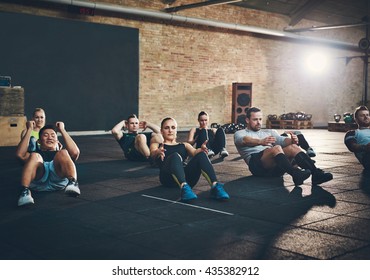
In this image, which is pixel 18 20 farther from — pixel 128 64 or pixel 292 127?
pixel 292 127

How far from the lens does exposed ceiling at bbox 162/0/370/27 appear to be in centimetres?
1809

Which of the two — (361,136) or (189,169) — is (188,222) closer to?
(189,169)

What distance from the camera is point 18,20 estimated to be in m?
12.9

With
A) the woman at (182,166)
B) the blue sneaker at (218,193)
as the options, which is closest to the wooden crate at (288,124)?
the woman at (182,166)

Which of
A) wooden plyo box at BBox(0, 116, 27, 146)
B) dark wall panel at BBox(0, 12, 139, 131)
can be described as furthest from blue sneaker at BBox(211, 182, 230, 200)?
dark wall panel at BBox(0, 12, 139, 131)

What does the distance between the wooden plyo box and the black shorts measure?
689cm

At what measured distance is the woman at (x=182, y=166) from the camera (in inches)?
187

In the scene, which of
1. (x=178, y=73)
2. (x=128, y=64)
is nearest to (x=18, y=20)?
(x=128, y=64)

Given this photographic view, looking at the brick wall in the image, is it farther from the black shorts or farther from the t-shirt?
the black shorts

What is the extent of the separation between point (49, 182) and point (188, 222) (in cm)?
190

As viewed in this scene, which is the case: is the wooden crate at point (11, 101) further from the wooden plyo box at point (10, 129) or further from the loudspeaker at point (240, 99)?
the loudspeaker at point (240, 99)

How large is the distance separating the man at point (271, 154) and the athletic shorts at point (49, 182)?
223cm

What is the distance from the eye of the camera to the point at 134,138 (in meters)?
7.82

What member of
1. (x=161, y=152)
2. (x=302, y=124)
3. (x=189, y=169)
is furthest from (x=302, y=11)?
(x=161, y=152)
